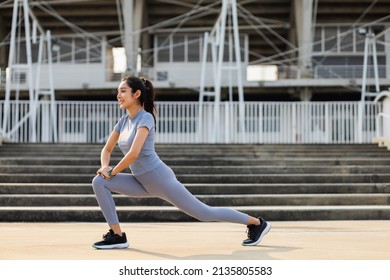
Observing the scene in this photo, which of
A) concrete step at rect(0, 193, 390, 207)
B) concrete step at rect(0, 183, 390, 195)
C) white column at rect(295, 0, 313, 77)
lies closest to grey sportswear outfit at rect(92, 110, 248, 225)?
concrete step at rect(0, 193, 390, 207)

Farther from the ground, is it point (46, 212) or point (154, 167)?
point (154, 167)

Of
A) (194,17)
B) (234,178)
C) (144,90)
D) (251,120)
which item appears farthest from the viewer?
(194,17)

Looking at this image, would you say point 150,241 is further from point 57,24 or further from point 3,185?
point 57,24

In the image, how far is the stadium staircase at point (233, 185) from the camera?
7.95 m

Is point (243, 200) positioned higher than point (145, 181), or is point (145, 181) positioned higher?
point (145, 181)

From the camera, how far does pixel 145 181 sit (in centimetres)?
505

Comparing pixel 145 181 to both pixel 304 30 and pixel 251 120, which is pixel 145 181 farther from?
pixel 304 30

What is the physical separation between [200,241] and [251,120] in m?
14.0

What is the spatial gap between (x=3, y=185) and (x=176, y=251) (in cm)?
467

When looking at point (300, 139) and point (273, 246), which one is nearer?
point (273, 246)

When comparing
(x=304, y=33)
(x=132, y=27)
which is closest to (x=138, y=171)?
(x=132, y=27)

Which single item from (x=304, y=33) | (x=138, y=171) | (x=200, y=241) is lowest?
(x=200, y=241)

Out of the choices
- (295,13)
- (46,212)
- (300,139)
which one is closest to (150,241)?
(46,212)

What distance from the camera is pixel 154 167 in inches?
198
